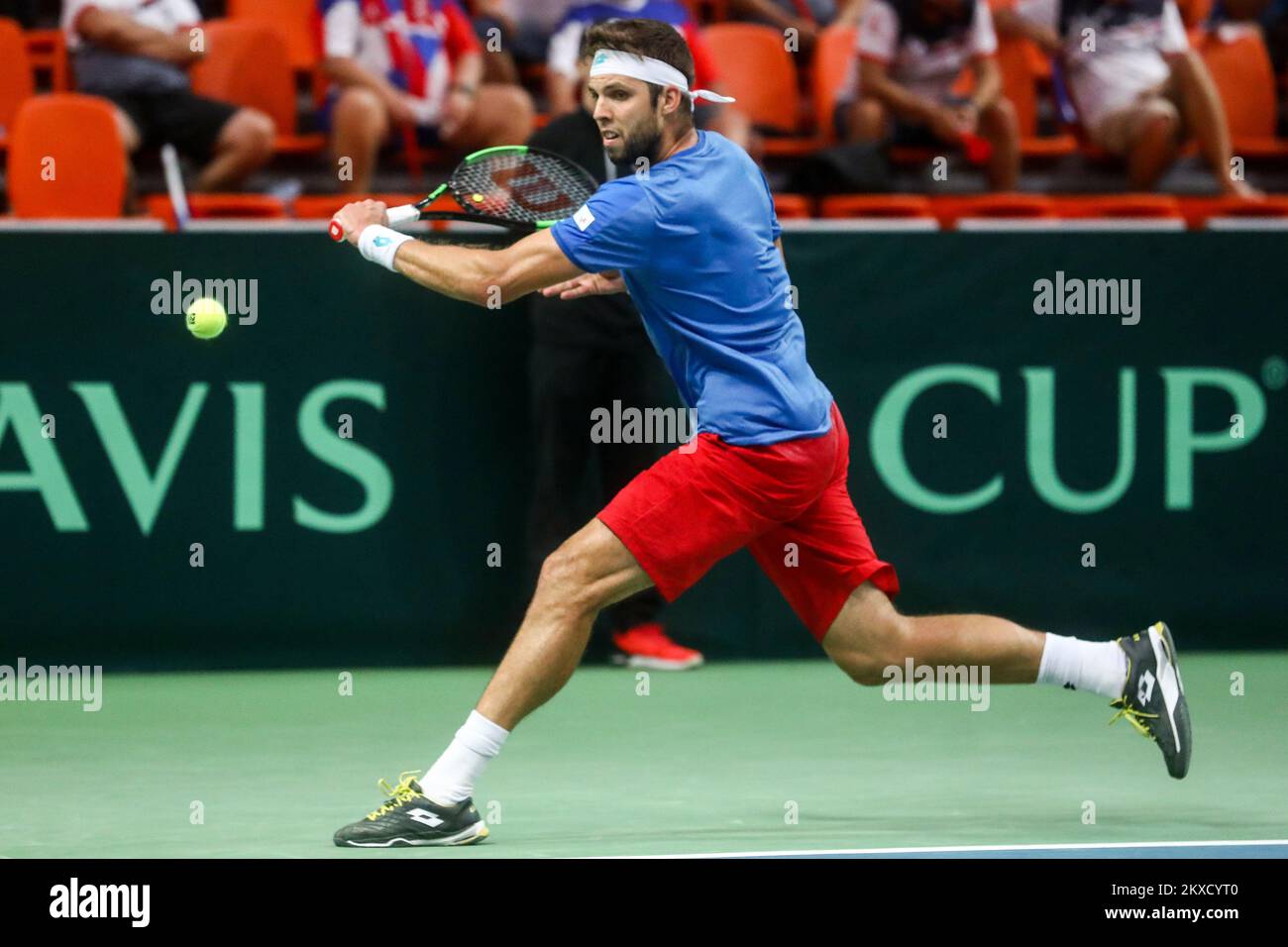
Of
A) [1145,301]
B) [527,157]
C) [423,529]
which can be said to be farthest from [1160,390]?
[527,157]

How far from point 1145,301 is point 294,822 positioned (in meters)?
4.30

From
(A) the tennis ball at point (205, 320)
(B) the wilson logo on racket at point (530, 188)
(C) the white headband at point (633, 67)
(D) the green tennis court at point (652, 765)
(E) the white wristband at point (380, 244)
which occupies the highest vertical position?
(C) the white headband at point (633, 67)

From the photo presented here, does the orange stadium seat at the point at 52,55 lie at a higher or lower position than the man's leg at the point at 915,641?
higher

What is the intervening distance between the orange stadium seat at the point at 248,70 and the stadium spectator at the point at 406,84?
0.37 meters

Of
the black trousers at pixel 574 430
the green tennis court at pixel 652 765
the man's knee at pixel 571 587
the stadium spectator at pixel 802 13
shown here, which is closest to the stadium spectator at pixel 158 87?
the black trousers at pixel 574 430

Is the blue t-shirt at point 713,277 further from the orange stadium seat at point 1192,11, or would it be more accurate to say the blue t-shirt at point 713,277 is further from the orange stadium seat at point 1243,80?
the orange stadium seat at point 1192,11

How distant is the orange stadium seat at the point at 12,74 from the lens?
395 inches

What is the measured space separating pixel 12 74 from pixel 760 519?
6.03 meters

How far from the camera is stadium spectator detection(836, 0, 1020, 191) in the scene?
1021 centimetres

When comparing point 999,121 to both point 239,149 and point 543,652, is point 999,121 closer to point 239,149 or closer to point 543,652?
point 239,149

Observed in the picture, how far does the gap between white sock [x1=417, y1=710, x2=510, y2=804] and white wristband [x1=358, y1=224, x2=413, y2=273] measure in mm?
1073

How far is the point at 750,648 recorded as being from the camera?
841 cm

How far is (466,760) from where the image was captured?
5105 mm
